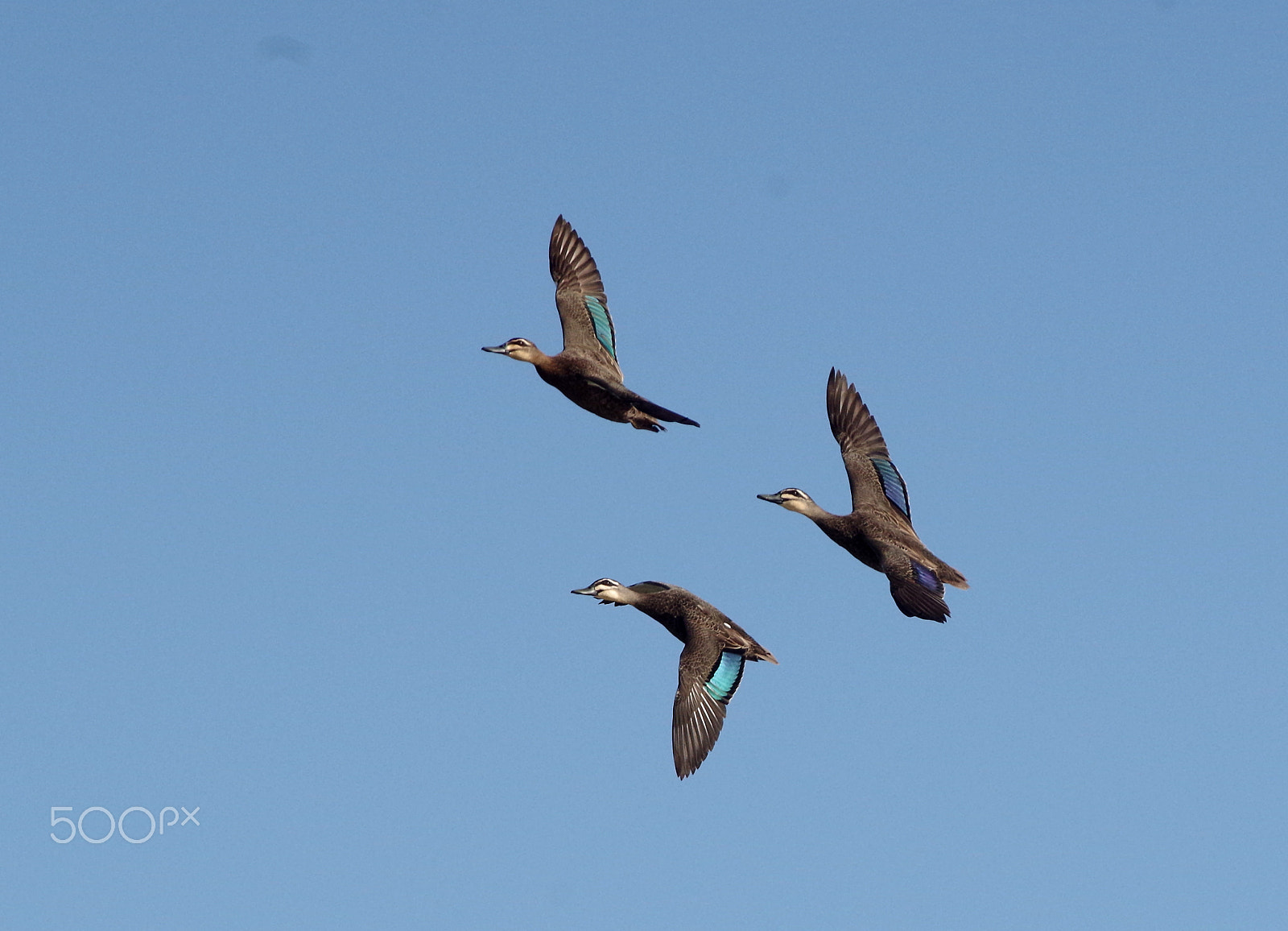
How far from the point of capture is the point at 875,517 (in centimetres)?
2589

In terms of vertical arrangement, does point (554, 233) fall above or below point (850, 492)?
above

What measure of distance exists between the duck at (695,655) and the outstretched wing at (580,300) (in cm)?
310

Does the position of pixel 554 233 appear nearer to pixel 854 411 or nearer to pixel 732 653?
pixel 854 411

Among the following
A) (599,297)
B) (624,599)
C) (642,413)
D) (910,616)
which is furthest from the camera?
(599,297)

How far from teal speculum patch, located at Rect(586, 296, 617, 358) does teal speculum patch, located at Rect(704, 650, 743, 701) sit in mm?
5061

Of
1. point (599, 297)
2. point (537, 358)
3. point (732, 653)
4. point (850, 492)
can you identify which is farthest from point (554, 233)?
point (732, 653)

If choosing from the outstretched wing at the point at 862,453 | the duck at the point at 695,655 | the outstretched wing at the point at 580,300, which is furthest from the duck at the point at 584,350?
the outstretched wing at the point at 862,453

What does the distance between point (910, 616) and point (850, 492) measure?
16.3ft

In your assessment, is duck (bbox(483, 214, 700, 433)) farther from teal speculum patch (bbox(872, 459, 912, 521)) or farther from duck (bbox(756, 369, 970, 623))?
teal speculum patch (bbox(872, 459, 912, 521))

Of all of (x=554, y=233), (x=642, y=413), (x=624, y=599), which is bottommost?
(x=624, y=599)

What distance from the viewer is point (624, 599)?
25.6m

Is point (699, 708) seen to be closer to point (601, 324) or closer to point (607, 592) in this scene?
point (607, 592)

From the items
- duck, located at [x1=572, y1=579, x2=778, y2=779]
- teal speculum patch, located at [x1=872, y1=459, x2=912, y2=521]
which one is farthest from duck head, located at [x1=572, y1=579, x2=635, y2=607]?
teal speculum patch, located at [x1=872, y1=459, x2=912, y2=521]

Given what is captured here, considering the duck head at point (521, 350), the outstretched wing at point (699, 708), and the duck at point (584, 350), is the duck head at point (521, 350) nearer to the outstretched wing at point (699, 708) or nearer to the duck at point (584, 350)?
the duck at point (584, 350)
